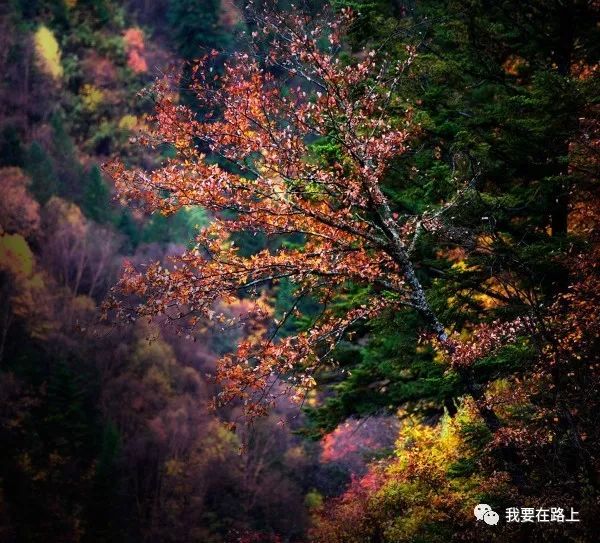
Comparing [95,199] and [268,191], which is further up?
[95,199]

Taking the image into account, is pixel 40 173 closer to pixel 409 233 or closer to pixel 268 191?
pixel 268 191

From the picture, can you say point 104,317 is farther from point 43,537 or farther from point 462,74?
point 43,537

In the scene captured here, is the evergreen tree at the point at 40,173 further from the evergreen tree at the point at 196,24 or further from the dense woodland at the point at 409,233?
the dense woodland at the point at 409,233

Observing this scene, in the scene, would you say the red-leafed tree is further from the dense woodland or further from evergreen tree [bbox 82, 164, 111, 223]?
evergreen tree [bbox 82, 164, 111, 223]

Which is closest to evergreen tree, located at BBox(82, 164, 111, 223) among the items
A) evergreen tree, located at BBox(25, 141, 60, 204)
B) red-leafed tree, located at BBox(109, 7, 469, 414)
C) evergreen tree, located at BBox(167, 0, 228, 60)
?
evergreen tree, located at BBox(25, 141, 60, 204)

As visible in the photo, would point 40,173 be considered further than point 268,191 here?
Yes

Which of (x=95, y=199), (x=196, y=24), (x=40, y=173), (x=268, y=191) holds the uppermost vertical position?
(x=196, y=24)

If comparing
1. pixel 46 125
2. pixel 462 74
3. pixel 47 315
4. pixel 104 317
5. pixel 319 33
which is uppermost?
pixel 46 125

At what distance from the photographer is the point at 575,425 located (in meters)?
6.45

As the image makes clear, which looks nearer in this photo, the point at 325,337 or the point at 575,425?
the point at 575,425

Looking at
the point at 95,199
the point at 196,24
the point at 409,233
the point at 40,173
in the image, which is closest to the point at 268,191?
the point at 409,233

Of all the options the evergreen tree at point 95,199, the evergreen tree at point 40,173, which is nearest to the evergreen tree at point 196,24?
the evergreen tree at point 95,199

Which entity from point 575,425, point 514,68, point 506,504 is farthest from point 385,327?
point 514,68

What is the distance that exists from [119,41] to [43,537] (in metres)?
44.4
